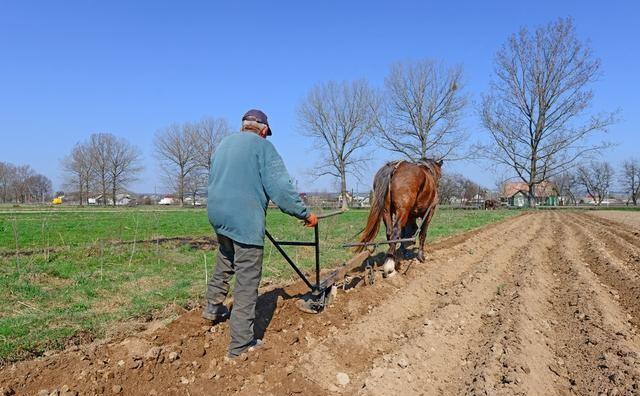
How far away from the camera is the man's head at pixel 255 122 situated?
370 centimetres

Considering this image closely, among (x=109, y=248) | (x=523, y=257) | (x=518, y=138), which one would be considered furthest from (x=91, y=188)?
(x=523, y=257)

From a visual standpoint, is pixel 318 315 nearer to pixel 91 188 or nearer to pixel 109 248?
pixel 109 248

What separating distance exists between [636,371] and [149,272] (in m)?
6.51

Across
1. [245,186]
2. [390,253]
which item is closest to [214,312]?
[245,186]

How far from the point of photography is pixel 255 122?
3697mm

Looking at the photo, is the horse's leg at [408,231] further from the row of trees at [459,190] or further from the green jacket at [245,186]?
the row of trees at [459,190]

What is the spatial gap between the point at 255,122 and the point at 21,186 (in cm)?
9938

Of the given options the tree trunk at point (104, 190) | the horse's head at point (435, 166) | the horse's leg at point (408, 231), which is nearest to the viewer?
the horse's leg at point (408, 231)

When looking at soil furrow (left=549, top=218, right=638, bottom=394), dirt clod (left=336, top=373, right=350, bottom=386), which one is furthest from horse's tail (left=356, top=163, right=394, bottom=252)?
dirt clod (left=336, top=373, right=350, bottom=386)

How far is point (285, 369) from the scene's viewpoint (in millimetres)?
3207

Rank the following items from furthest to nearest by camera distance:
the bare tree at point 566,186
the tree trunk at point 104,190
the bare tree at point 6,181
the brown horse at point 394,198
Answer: the bare tree at point 566,186 < the bare tree at point 6,181 < the tree trunk at point 104,190 < the brown horse at point 394,198

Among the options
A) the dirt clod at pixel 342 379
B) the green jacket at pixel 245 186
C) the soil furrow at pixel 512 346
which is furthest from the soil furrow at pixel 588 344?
the green jacket at pixel 245 186

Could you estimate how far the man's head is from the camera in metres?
3.70

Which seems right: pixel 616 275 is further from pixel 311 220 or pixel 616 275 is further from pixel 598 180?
pixel 598 180
